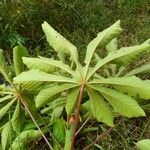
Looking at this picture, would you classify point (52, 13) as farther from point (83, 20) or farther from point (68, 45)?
point (68, 45)

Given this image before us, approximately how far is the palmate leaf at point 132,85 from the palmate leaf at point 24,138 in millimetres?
602

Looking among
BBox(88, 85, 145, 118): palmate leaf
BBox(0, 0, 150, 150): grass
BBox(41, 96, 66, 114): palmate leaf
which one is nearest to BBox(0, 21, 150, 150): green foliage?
BBox(88, 85, 145, 118): palmate leaf

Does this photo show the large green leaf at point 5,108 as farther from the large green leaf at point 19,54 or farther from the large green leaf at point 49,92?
the large green leaf at point 49,92

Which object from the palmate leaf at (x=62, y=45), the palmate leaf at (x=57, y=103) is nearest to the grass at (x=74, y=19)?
the palmate leaf at (x=57, y=103)

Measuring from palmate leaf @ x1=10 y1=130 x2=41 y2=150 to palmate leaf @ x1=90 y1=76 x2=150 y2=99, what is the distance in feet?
1.98

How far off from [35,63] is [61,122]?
656 millimetres

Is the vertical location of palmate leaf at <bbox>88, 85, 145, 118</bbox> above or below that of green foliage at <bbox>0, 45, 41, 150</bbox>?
below

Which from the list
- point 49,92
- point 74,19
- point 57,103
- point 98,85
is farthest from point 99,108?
point 74,19

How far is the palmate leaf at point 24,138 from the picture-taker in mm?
2262

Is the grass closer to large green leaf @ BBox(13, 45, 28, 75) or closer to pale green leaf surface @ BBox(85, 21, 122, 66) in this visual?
→ large green leaf @ BBox(13, 45, 28, 75)

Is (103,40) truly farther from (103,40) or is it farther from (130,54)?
(130,54)

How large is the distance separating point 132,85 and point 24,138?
0.74 m

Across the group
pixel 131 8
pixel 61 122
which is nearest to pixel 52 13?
pixel 131 8

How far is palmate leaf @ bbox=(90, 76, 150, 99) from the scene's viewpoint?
1758mm
